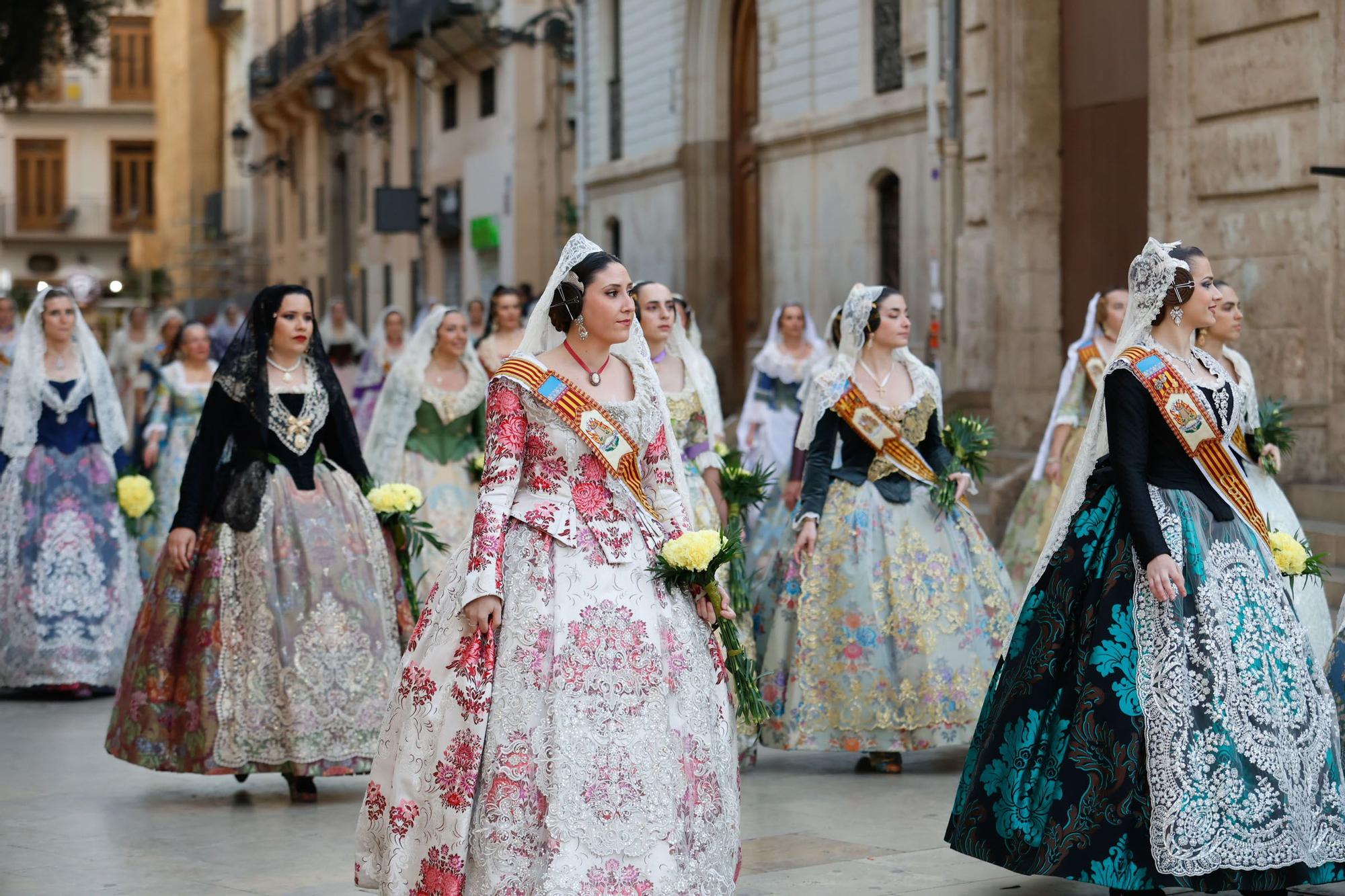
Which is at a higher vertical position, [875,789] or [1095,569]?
[1095,569]

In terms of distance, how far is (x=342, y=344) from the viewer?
20.5 meters

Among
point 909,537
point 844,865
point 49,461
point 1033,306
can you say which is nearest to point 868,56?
point 1033,306

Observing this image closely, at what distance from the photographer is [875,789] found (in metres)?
8.44

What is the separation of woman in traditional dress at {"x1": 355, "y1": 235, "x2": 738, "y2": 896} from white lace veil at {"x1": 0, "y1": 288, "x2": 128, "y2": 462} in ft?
19.4

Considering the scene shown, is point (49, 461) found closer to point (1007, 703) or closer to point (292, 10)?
point (1007, 703)

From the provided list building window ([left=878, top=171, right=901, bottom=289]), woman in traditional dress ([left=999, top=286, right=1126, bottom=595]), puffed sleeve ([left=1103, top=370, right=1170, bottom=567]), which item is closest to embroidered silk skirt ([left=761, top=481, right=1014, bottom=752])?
woman in traditional dress ([left=999, top=286, right=1126, bottom=595])

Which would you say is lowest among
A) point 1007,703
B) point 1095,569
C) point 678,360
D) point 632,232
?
point 1007,703

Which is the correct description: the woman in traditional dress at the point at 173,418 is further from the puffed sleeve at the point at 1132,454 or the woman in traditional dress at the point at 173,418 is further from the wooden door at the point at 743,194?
the wooden door at the point at 743,194

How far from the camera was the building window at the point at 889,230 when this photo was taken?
63.6 feet

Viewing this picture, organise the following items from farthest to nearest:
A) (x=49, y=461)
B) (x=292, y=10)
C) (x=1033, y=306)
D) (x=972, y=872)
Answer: (x=292, y=10), (x=1033, y=306), (x=49, y=461), (x=972, y=872)

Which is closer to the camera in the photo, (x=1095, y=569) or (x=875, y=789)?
(x=1095, y=569)

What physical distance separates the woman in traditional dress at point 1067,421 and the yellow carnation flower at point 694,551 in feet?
17.3

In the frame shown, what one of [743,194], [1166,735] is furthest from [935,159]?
[1166,735]

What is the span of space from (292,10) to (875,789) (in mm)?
40103
